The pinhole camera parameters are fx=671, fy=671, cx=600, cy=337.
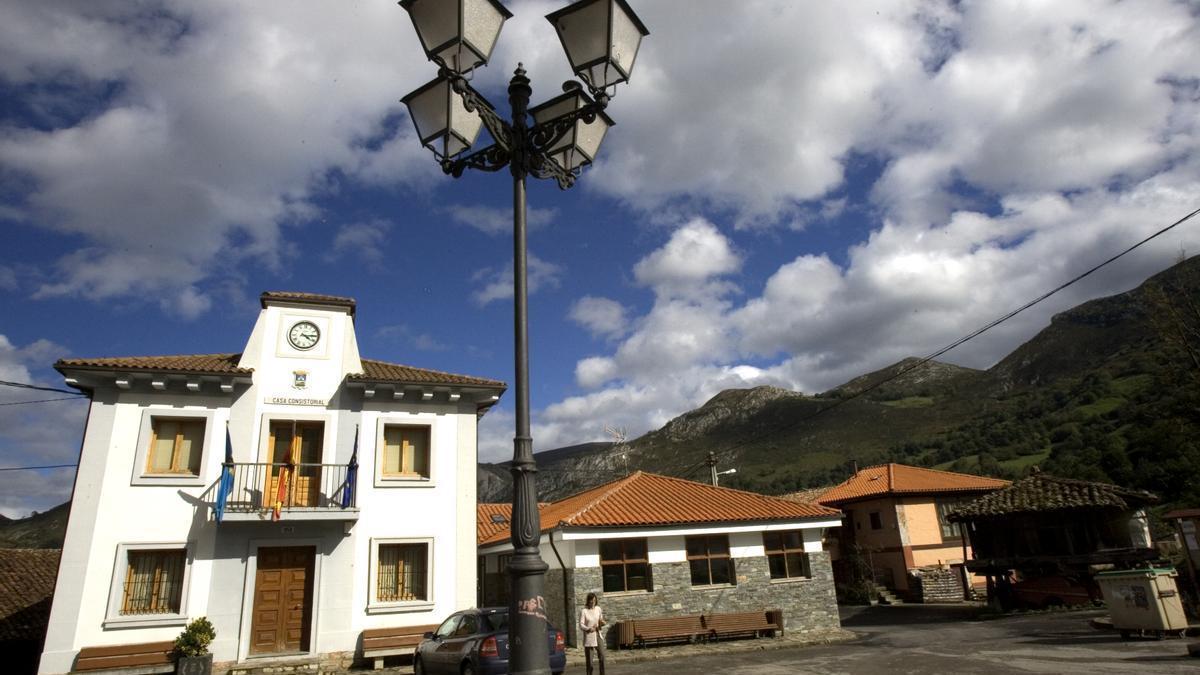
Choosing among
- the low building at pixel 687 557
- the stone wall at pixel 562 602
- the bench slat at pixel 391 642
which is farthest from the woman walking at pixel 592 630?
the low building at pixel 687 557

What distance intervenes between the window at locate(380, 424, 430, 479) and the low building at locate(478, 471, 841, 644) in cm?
440

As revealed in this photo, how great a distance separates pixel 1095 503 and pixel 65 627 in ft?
101

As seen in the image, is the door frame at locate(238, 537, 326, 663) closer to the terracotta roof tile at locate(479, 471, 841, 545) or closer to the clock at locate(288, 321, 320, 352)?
the clock at locate(288, 321, 320, 352)

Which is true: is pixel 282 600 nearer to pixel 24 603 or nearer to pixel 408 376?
pixel 408 376

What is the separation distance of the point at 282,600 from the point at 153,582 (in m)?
2.65

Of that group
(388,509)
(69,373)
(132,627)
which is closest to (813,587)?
(388,509)

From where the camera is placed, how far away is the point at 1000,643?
16.1 metres

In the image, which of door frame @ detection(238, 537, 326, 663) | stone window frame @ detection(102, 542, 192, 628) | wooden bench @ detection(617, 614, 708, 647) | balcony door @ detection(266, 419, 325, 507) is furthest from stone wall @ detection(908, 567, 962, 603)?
stone window frame @ detection(102, 542, 192, 628)

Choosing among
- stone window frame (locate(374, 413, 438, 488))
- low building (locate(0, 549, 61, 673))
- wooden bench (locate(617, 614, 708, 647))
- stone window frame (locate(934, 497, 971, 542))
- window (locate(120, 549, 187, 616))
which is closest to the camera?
window (locate(120, 549, 187, 616))

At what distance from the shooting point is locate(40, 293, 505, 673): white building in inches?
562

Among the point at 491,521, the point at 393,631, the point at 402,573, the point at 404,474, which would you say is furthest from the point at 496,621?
the point at 491,521

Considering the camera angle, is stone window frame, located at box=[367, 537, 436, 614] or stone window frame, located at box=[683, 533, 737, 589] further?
stone window frame, located at box=[683, 533, 737, 589]

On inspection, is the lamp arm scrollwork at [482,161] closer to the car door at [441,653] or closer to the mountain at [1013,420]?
the car door at [441,653]

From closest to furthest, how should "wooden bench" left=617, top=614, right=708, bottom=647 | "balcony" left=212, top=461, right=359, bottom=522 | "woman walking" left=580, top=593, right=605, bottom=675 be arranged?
"woman walking" left=580, top=593, right=605, bottom=675
"balcony" left=212, top=461, right=359, bottom=522
"wooden bench" left=617, top=614, right=708, bottom=647
